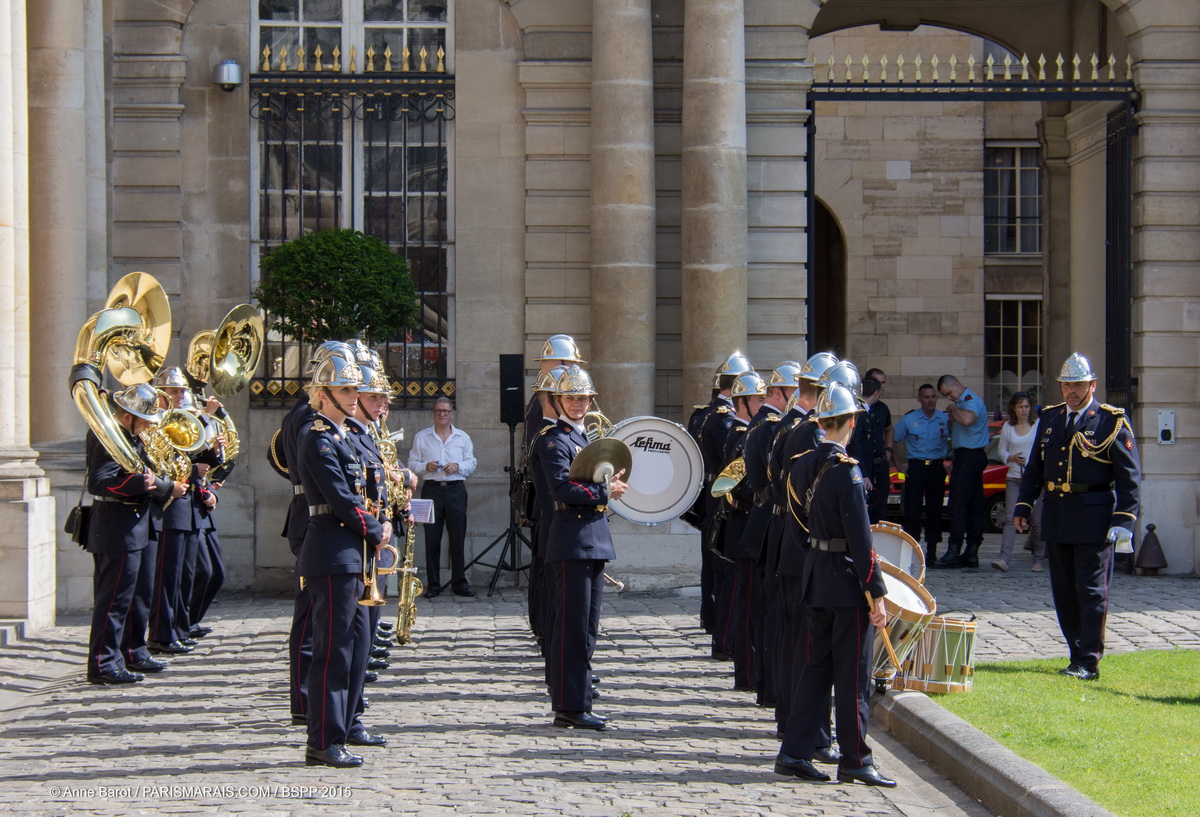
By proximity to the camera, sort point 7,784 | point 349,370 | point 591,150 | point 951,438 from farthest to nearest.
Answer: point 951,438 → point 591,150 → point 349,370 → point 7,784

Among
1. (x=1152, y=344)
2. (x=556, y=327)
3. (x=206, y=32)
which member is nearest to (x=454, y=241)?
(x=556, y=327)

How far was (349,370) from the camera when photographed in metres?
7.30

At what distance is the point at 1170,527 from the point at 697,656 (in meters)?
6.40

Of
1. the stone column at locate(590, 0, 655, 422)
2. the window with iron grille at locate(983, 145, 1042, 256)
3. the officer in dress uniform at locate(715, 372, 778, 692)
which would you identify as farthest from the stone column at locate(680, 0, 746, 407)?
the window with iron grille at locate(983, 145, 1042, 256)

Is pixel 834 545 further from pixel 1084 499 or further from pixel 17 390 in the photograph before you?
pixel 17 390

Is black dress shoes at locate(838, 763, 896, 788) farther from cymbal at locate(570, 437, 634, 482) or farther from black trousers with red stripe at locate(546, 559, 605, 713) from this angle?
cymbal at locate(570, 437, 634, 482)

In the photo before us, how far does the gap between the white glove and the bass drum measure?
8.09 ft

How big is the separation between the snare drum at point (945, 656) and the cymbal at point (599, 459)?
1.91 metres

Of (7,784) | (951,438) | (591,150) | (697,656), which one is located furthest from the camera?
(951,438)

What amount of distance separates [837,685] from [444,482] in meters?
7.28

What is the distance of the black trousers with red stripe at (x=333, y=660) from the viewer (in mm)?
7035

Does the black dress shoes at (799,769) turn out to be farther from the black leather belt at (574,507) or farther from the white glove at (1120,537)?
the white glove at (1120,537)

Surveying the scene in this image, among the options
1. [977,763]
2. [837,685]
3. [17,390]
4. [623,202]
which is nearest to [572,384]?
[837,685]

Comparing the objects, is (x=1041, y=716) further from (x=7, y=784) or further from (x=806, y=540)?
(x=7, y=784)
